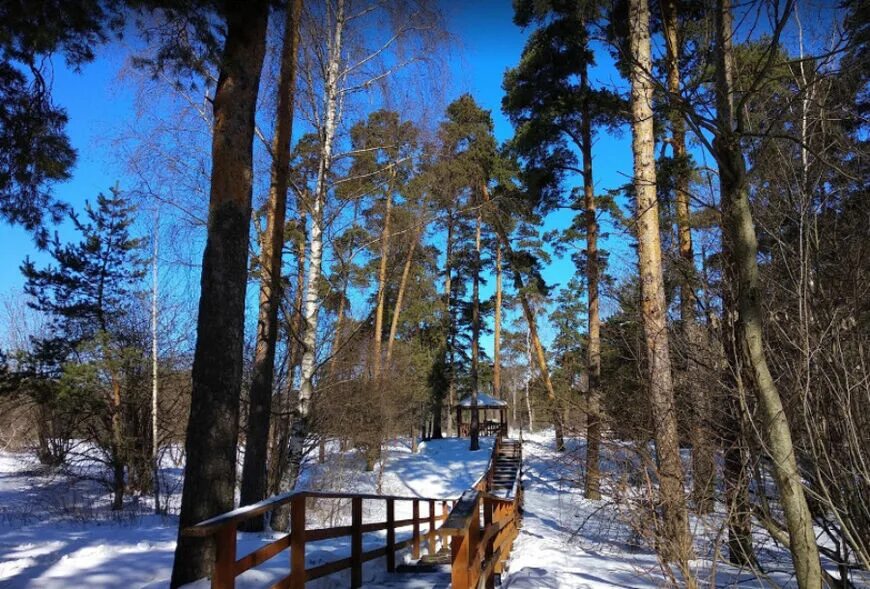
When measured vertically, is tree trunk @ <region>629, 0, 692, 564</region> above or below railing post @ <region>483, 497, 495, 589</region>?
above

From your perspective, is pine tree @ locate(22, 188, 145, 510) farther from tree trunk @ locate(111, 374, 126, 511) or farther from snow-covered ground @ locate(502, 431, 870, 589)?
snow-covered ground @ locate(502, 431, 870, 589)

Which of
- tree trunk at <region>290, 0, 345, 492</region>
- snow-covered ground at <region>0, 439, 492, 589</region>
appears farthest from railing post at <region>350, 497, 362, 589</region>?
tree trunk at <region>290, 0, 345, 492</region>

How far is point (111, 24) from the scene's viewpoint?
5.65 m

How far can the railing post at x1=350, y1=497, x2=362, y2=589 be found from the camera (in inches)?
189

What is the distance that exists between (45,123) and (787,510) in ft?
23.8

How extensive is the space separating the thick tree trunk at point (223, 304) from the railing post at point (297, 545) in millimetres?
847

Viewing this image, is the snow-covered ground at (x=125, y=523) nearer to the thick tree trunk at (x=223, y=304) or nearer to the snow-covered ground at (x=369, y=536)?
the snow-covered ground at (x=369, y=536)

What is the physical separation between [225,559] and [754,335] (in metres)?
2.96

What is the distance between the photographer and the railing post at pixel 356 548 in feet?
15.8

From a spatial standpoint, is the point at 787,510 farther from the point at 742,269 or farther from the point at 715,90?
the point at 715,90

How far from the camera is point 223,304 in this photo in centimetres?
456

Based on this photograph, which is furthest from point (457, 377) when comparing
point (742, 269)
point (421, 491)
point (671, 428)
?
point (742, 269)

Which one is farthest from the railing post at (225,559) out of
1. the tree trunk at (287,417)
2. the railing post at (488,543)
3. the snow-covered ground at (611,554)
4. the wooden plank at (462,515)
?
the tree trunk at (287,417)

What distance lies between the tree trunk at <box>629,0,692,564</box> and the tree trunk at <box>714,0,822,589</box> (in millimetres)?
1239
